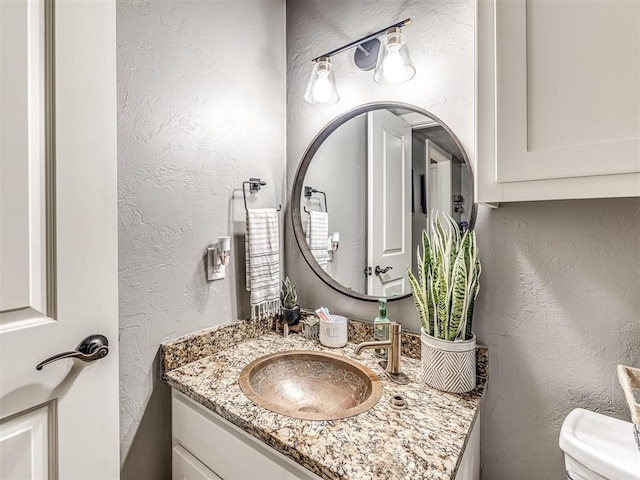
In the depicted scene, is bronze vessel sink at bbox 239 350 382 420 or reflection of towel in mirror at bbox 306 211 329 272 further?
reflection of towel in mirror at bbox 306 211 329 272

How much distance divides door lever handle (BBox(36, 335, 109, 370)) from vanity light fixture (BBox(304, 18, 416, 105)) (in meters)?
1.04

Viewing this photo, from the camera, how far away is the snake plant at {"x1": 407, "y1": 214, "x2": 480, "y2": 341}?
838 mm

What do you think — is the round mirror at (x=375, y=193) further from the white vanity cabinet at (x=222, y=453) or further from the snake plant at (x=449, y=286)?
the white vanity cabinet at (x=222, y=453)

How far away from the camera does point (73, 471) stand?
670 mm

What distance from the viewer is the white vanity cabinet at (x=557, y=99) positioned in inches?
22.5

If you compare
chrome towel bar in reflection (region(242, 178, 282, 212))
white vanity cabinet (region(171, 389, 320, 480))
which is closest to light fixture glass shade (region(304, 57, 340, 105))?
chrome towel bar in reflection (region(242, 178, 282, 212))

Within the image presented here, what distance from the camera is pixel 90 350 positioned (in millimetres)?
674

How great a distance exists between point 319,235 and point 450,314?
63cm

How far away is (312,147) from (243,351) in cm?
85

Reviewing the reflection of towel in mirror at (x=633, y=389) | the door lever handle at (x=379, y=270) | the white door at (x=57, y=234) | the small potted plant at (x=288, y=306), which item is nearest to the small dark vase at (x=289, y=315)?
the small potted plant at (x=288, y=306)

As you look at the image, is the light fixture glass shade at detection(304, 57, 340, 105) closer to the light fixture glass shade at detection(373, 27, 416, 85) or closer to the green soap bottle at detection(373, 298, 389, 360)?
the light fixture glass shade at detection(373, 27, 416, 85)

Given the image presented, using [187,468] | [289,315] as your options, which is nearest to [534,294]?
[289,315]

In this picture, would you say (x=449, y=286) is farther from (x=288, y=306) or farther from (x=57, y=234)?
(x=57, y=234)

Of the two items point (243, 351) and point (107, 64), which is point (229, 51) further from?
point (243, 351)
